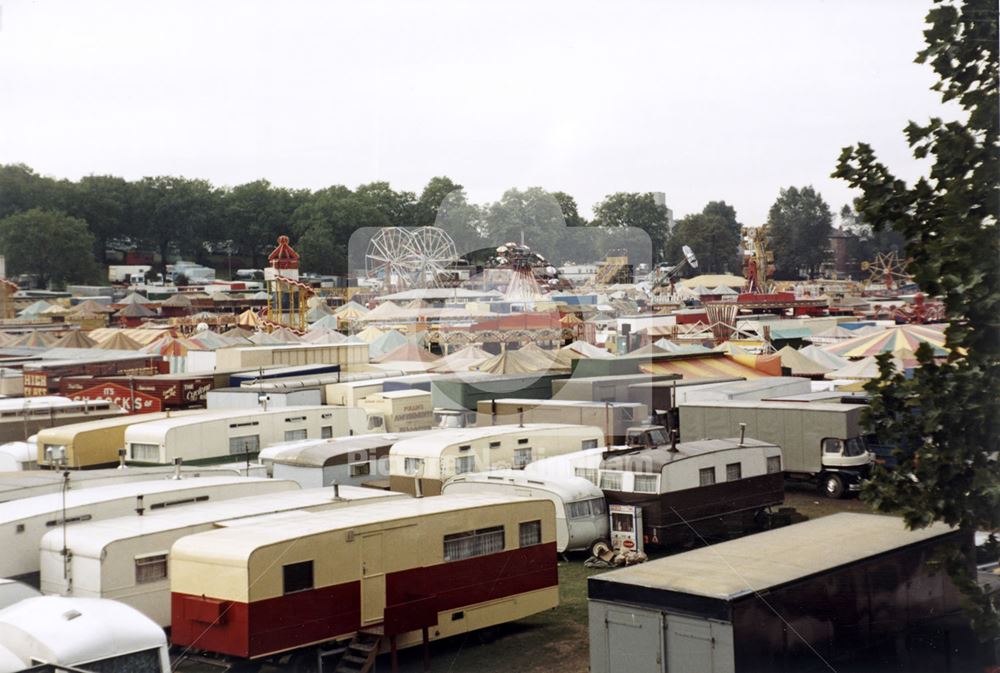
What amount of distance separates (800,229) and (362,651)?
4.83 metres

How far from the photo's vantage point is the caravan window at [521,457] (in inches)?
238

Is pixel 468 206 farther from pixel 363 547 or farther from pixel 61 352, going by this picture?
pixel 61 352

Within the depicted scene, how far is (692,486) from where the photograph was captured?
5129 mm

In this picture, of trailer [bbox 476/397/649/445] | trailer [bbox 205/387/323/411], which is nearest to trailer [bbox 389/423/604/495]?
trailer [bbox 476/397/649/445]

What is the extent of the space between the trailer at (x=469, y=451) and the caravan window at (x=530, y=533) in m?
1.45

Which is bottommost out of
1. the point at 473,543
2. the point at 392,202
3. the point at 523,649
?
the point at 523,649

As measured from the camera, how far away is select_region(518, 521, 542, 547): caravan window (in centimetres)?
398

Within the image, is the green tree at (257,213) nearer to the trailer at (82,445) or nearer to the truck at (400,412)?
the truck at (400,412)

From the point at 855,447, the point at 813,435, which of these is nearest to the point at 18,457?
the point at 813,435

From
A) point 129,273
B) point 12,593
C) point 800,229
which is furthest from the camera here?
point 129,273

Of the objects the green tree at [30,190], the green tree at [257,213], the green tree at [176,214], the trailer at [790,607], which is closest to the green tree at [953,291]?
the trailer at [790,607]

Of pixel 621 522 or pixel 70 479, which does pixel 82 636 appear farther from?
pixel 621 522

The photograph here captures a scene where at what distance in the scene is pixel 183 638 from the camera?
3336 mm

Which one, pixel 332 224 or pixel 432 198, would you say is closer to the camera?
pixel 432 198
